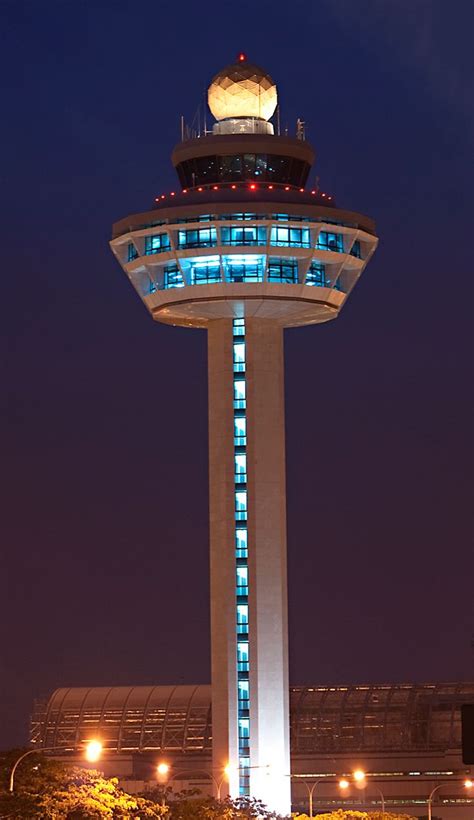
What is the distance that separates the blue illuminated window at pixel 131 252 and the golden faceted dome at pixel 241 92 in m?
11.0

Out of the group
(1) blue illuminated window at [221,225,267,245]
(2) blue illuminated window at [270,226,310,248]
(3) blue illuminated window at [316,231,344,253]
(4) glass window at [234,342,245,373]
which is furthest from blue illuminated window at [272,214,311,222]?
(4) glass window at [234,342,245,373]

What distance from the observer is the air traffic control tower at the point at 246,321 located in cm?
15212

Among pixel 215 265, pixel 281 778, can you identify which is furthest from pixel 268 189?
pixel 281 778

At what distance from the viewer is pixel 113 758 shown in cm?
19762

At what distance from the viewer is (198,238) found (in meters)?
153

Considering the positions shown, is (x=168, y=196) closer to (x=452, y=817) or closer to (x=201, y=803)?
(x=201, y=803)

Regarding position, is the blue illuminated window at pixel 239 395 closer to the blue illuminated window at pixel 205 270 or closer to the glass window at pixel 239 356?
the glass window at pixel 239 356

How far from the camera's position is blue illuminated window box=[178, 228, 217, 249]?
499ft

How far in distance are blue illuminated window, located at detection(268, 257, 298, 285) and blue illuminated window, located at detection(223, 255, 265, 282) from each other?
738mm

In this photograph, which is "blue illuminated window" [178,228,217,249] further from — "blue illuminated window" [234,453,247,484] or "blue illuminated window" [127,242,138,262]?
"blue illuminated window" [234,453,247,484]

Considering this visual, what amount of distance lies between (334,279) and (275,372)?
7.62 meters

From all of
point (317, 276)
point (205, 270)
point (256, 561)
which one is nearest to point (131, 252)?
point (205, 270)

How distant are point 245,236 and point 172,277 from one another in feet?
20.8

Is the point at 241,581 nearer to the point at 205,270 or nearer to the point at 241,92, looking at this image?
the point at 205,270
